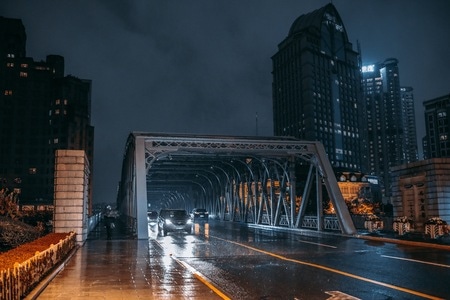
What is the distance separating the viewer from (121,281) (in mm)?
10766

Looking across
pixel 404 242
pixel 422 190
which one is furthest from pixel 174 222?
pixel 422 190

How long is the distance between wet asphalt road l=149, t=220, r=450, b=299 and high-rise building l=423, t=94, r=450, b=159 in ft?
456

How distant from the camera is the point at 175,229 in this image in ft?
102

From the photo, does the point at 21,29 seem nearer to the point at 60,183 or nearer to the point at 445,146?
the point at 60,183

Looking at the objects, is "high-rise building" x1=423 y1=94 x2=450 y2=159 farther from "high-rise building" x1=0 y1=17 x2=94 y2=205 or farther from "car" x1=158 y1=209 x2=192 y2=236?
"car" x1=158 y1=209 x2=192 y2=236

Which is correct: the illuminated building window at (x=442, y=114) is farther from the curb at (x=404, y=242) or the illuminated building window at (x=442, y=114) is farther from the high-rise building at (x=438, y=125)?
the curb at (x=404, y=242)

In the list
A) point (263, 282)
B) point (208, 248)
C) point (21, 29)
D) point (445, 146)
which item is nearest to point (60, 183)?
point (208, 248)

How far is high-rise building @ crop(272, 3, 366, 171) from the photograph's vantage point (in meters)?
167

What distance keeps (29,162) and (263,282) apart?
119 meters

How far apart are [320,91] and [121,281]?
165469 mm

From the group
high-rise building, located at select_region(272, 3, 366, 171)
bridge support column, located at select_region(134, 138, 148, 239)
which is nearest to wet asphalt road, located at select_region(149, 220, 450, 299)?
bridge support column, located at select_region(134, 138, 148, 239)

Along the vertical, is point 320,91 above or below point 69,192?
above

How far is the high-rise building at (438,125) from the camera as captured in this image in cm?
14238

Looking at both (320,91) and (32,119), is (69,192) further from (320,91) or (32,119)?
(320,91)
